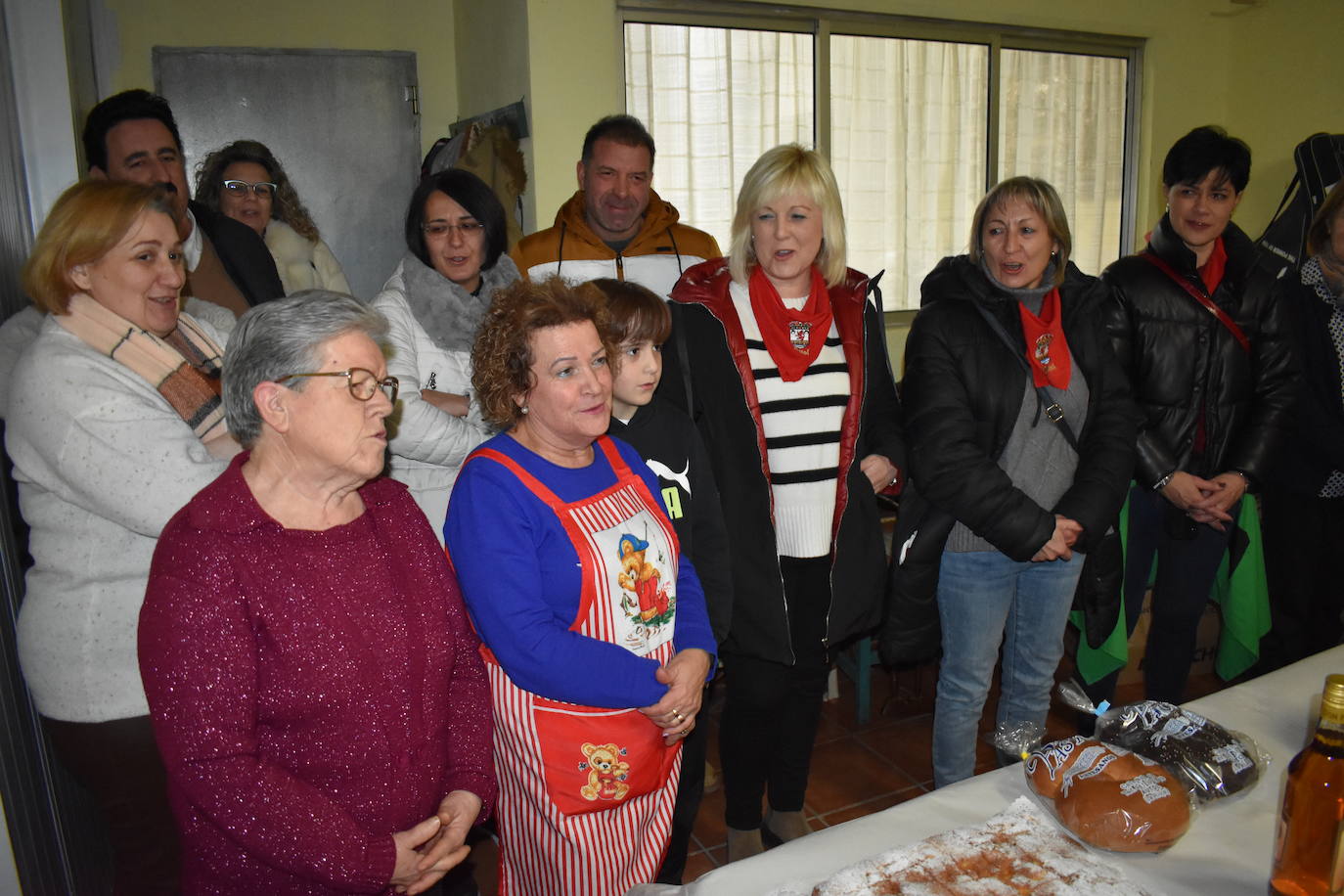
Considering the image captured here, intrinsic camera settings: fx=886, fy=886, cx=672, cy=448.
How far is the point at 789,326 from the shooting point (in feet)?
6.64

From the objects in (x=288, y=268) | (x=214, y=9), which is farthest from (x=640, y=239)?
(x=214, y=9)

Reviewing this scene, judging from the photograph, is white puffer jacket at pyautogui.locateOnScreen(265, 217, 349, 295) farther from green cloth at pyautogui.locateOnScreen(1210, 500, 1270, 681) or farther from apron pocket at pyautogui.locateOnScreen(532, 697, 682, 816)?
green cloth at pyautogui.locateOnScreen(1210, 500, 1270, 681)

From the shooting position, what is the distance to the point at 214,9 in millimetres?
4160

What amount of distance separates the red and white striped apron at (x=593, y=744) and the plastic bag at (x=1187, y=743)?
69 cm

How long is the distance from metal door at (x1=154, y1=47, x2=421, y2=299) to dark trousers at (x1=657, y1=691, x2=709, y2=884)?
3.47 m

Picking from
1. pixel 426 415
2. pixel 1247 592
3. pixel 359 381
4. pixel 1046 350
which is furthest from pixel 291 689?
pixel 1247 592

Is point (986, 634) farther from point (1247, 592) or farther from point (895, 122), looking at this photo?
point (895, 122)

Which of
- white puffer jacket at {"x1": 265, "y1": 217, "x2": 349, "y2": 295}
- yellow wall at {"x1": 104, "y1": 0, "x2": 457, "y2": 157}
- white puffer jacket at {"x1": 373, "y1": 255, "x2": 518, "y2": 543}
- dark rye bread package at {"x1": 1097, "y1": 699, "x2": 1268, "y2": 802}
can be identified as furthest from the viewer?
yellow wall at {"x1": 104, "y1": 0, "x2": 457, "y2": 157}

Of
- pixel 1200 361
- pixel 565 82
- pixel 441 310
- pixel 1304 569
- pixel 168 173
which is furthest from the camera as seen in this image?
pixel 565 82

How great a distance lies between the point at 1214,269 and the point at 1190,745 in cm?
180

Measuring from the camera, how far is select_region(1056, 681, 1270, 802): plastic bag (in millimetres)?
1154

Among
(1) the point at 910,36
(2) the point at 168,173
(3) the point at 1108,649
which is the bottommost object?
(3) the point at 1108,649

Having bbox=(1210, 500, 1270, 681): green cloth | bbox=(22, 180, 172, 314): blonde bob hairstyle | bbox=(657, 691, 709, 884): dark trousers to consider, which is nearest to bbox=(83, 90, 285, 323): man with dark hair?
bbox=(22, 180, 172, 314): blonde bob hairstyle

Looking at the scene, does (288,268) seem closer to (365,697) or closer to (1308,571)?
(365,697)
